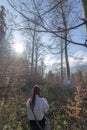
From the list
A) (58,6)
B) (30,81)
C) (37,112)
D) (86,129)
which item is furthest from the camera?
(30,81)

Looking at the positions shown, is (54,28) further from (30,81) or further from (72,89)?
(30,81)

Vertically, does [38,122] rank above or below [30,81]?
below

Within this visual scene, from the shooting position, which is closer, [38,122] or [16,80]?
[38,122]

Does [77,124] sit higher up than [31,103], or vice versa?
[31,103]

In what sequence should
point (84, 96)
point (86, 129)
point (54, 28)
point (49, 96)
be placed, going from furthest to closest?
point (49, 96) → point (84, 96) → point (86, 129) → point (54, 28)

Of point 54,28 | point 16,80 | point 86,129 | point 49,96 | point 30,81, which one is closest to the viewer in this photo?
point 54,28

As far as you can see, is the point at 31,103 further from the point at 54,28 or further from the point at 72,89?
the point at 72,89

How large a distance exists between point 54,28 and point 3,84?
45.4ft

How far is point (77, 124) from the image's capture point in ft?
33.2

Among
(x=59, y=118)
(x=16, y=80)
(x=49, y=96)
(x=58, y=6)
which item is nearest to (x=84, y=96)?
(x=59, y=118)

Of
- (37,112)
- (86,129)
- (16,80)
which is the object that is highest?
(16,80)

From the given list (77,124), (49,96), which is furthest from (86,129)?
(49,96)

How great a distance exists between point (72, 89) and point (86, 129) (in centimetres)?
1338

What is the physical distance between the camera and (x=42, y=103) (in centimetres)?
841
